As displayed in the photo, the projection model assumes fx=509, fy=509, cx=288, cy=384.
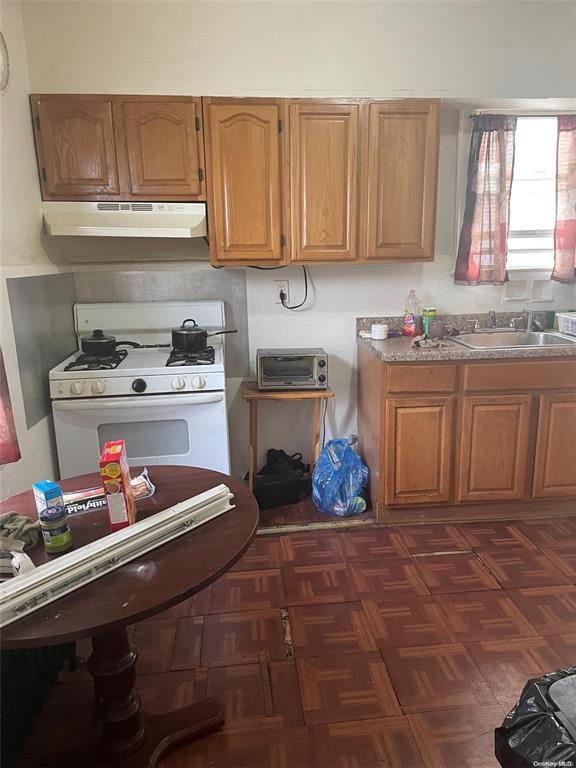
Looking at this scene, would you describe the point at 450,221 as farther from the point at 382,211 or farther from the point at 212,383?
the point at 212,383

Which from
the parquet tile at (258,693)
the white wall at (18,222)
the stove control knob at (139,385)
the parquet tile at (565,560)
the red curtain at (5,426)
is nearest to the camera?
the parquet tile at (258,693)

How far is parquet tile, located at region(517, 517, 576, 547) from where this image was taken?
8.41ft

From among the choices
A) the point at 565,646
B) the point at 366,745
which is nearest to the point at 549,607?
the point at 565,646

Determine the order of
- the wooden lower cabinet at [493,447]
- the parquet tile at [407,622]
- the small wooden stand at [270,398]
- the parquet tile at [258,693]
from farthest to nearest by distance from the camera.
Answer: the small wooden stand at [270,398]
the wooden lower cabinet at [493,447]
the parquet tile at [407,622]
the parquet tile at [258,693]

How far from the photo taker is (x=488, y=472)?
2.71 meters

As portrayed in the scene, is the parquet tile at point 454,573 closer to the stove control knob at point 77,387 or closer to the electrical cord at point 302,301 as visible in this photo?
the electrical cord at point 302,301

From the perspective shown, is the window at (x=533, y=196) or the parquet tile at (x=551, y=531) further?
the window at (x=533, y=196)

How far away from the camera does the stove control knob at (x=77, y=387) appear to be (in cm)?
238

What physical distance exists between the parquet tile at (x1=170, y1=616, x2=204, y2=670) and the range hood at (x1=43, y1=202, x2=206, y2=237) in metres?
1.74

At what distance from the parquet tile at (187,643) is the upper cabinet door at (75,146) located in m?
2.01

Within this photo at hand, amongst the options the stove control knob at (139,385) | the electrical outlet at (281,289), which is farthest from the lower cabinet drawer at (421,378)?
the stove control knob at (139,385)

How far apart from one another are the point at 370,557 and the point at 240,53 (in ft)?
8.76

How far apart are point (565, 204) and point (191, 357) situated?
91.1 inches

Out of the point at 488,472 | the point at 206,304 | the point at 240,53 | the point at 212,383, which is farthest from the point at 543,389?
the point at 240,53
